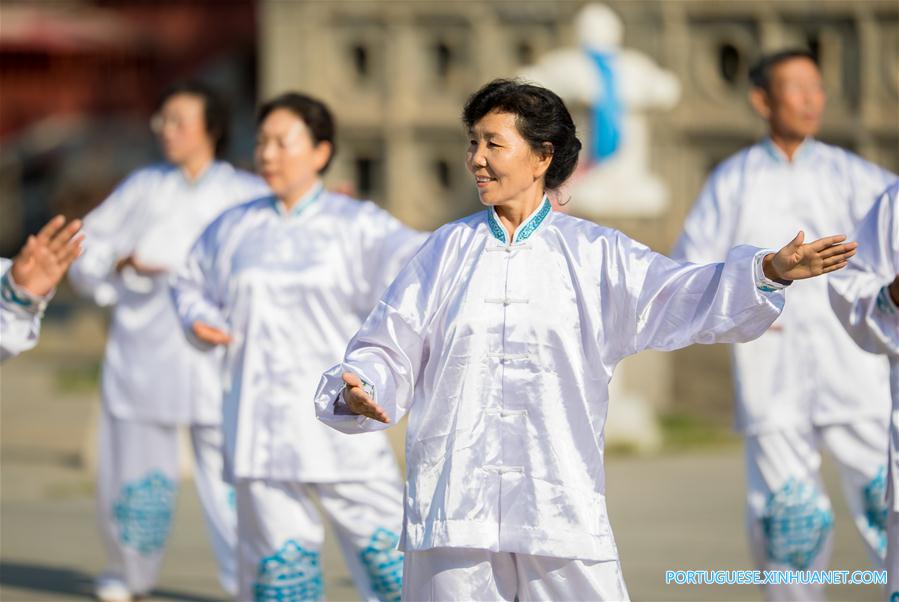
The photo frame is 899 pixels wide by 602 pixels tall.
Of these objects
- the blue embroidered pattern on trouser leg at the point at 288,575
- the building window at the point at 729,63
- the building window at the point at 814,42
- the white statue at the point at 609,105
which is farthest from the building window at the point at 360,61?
the blue embroidered pattern on trouser leg at the point at 288,575

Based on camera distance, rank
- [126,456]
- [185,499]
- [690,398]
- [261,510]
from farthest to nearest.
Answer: [690,398], [185,499], [126,456], [261,510]

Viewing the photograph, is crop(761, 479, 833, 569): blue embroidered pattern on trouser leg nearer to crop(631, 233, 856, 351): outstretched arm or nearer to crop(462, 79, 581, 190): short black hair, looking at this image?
crop(631, 233, 856, 351): outstretched arm

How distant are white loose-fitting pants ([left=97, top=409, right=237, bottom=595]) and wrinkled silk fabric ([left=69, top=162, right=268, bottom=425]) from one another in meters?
0.09

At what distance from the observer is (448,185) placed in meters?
14.1

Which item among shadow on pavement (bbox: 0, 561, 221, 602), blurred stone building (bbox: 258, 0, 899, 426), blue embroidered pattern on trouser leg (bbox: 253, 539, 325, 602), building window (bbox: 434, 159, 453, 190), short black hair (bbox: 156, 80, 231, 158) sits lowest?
shadow on pavement (bbox: 0, 561, 221, 602)

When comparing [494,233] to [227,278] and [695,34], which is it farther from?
[695,34]

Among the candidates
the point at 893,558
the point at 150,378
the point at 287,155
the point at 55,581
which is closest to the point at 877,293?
the point at 893,558

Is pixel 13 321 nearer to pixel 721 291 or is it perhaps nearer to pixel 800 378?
pixel 721 291

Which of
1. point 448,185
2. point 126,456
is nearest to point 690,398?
point 448,185

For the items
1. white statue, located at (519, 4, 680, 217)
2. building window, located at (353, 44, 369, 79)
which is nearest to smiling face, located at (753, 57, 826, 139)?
white statue, located at (519, 4, 680, 217)

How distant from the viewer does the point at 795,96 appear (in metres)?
6.59

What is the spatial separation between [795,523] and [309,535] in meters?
1.63

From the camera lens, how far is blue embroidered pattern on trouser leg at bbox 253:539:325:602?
5840 mm

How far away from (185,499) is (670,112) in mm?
5079
